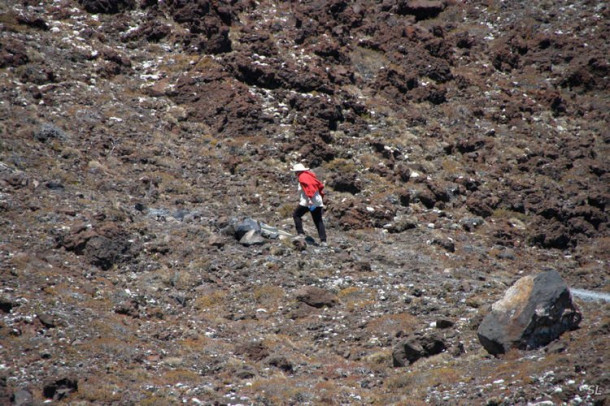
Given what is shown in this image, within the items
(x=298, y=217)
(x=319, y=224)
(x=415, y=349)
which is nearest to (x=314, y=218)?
(x=319, y=224)

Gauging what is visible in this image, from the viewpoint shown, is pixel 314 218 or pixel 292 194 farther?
pixel 292 194

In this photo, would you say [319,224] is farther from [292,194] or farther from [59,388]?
[59,388]

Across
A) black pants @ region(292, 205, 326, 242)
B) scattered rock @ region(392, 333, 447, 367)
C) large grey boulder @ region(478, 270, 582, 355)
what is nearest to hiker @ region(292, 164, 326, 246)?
black pants @ region(292, 205, 326, 242)

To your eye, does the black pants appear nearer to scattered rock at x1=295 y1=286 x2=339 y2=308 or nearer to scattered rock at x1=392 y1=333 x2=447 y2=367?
scattered rock at x1=295 y1=286 x2=339 y2=308

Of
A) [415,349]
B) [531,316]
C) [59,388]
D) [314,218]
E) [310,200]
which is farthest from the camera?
[314,218]

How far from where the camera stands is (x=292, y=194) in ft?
58.9

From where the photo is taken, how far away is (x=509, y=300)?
967cm

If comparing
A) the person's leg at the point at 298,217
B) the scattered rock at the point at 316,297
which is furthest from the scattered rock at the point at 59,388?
the person's leg at the point at 298,217

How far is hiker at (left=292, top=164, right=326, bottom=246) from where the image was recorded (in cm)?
1502

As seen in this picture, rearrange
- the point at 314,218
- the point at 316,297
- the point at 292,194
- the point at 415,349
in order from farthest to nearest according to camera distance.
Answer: the point at 292,194, the point at 314,218, the point at 316,297, the point at 415,349

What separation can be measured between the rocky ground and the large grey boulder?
276mm

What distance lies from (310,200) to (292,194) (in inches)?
117

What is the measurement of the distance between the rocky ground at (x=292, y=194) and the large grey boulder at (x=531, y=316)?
0.91 ft

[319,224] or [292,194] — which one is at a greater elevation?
[319,224]
